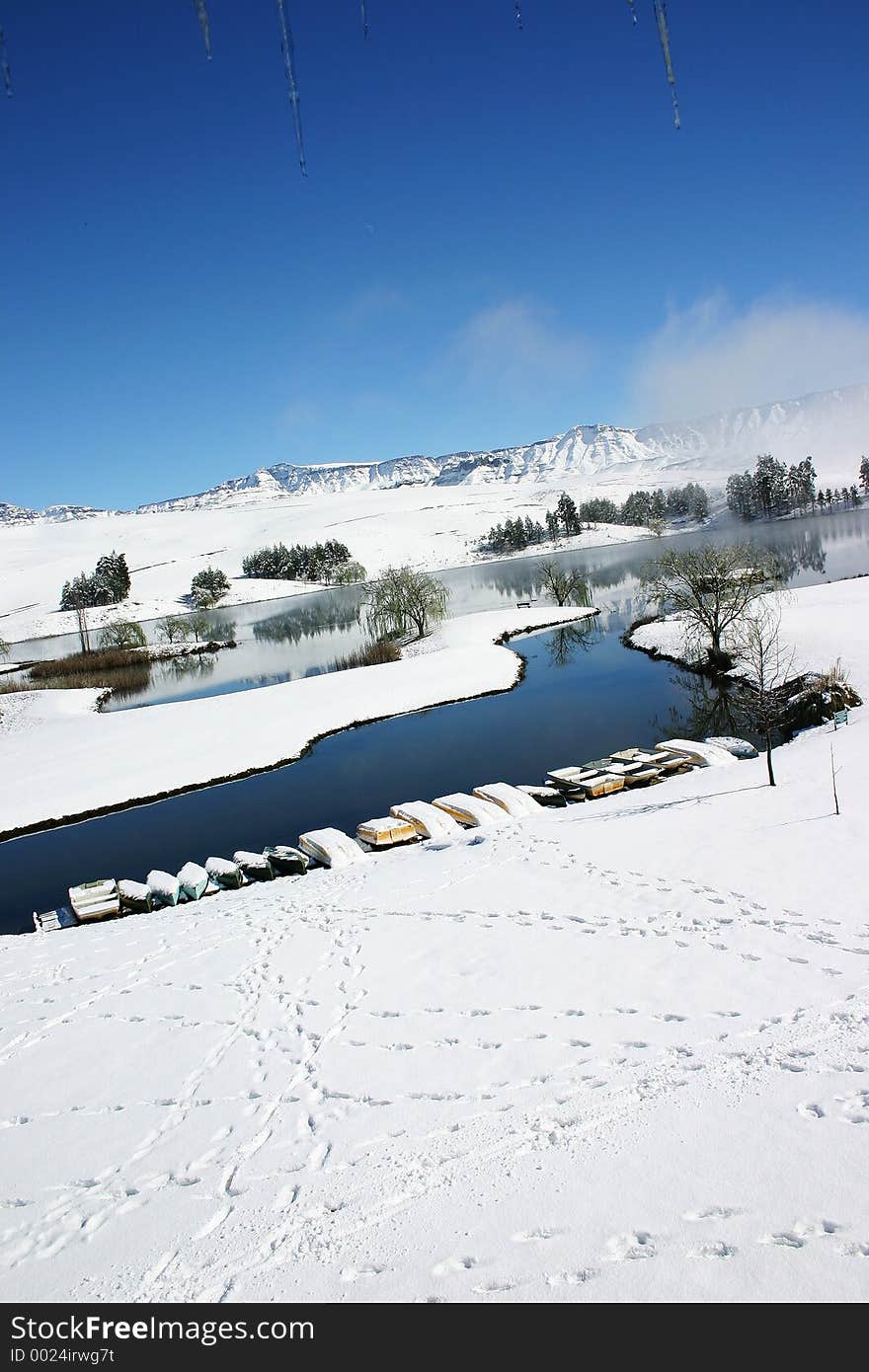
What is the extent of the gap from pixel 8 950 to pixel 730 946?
1622 centimetres

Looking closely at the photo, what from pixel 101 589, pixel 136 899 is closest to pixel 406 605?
pixel 136 899

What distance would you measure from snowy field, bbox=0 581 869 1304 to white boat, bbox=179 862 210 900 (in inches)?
130

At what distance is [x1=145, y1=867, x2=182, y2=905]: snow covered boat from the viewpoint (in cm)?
1950

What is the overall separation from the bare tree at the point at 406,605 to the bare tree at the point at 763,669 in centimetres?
3352

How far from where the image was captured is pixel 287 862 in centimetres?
2038

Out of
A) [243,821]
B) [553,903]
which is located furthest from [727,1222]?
[243,821]

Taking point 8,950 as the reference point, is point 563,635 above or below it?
above

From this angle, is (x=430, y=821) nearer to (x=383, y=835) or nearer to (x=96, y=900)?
(x=383, y=835)

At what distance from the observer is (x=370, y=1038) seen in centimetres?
998

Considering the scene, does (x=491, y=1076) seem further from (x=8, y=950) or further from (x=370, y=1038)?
(x=8, y=950)

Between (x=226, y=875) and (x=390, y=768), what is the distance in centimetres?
1103
